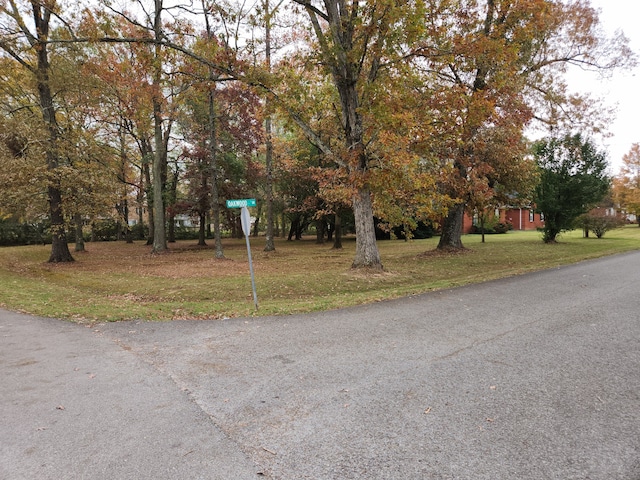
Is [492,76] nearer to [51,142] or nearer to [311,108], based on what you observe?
[311,108]

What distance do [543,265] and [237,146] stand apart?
65.8 ft

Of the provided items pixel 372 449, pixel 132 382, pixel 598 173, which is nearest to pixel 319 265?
pixel 132 382

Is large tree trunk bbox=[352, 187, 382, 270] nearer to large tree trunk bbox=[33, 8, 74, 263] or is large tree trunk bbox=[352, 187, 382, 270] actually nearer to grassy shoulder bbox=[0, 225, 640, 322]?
grassy shoulder bbox=[0, 225, 640, 322]

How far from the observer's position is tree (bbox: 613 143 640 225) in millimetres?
42188

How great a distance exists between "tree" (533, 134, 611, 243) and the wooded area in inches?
58.1

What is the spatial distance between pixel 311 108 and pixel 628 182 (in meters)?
49.2

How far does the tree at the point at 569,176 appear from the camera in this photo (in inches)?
886

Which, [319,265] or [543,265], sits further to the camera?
[319,265]

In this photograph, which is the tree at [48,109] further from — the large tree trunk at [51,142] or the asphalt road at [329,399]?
the asphalt road at [329,399]

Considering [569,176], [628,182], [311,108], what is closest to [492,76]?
[311,108]

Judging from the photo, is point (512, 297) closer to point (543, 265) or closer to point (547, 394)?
point (547, 394)

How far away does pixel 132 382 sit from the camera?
4176 mm

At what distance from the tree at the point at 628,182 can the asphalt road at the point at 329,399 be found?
46.5m

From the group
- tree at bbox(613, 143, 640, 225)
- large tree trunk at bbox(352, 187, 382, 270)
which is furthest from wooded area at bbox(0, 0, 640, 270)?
tree at bbox(613, 143, 640, 225)
